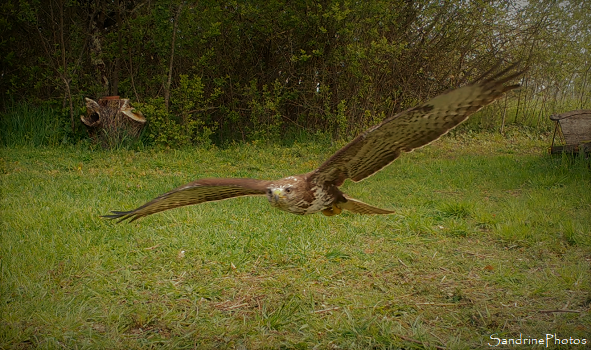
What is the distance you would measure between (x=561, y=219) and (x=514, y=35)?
6329 mm

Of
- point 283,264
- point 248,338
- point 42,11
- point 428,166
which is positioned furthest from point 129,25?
point 248,338

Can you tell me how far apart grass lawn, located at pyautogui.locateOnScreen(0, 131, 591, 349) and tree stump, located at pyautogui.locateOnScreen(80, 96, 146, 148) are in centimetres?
194

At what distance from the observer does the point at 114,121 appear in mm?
8500

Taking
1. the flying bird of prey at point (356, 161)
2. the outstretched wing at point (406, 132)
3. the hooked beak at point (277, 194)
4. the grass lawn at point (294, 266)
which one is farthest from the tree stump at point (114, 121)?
the hooked beak at point (277, 194)

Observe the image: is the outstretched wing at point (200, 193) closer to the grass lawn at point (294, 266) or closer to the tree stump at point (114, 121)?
the grass lawn at point (294, 266)

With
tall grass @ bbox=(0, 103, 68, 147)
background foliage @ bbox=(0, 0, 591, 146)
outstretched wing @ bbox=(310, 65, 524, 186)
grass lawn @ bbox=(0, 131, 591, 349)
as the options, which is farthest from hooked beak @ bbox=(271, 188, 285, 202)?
tall grass @ bbox=(0, 103, 68, 147)

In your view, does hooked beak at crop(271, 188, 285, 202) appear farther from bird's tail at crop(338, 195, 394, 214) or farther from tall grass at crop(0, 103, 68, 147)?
tall grass at crop(0, 103, 68, 147)

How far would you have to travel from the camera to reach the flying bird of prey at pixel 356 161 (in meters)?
2.38

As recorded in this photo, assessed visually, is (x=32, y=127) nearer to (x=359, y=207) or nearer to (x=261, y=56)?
(x=261, y=56)

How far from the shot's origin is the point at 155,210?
2943 mm

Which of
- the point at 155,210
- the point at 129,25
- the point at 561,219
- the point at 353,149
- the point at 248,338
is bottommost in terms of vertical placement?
the point at 248,338

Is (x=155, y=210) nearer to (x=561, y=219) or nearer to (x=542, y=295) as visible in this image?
(x=542, y=295)

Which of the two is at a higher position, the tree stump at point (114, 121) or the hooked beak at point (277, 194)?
the tree stump at point (114, 121)

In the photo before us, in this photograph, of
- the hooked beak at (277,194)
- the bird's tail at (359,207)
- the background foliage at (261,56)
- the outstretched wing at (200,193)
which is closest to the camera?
the hooked beak at (277,194)
